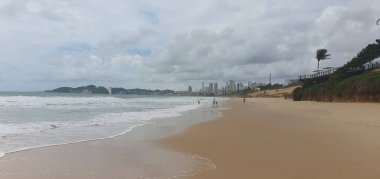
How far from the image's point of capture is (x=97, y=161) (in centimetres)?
908

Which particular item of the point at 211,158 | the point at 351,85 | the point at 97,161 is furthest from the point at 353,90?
the point at 97,161

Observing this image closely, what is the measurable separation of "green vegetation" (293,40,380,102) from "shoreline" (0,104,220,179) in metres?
28.8

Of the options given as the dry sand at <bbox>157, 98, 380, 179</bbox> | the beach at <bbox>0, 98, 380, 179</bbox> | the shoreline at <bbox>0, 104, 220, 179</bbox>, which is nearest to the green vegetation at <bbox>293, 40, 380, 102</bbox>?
the dry sand at <bbox>157, 98, 380, 179</bbox>

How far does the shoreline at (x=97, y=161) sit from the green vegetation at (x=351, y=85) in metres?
28.8

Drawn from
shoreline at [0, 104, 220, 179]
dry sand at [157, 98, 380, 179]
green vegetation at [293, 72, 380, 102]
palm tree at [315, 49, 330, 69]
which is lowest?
shoreline at [0, 104, 220, 179]

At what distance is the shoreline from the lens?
7749 mm

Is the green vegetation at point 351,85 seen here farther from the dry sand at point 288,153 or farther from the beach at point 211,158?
the beach at point 211,158

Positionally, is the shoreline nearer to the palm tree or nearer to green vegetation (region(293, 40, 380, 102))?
green vegetation (region(293, 40, 380, 102))

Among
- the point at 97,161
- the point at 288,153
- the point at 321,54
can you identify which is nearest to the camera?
the point at 97,161

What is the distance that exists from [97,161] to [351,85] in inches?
1383

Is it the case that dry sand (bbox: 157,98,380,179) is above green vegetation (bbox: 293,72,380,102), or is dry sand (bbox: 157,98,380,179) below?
below

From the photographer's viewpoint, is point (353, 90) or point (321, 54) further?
point (321, 54)

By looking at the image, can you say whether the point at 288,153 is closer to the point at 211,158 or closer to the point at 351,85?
the point at 211,158

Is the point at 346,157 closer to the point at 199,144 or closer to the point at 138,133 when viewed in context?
the point at 199,144
